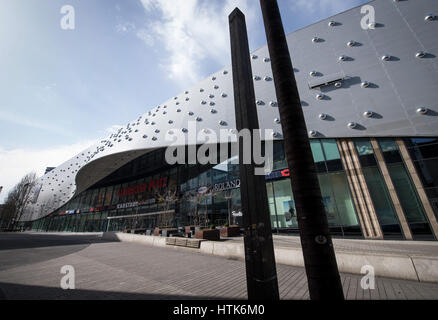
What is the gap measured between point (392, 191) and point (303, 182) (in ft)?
44.8

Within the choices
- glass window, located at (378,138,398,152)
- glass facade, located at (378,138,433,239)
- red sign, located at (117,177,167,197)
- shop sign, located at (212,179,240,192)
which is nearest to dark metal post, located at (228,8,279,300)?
glass facade, located at (378,138,433,239)

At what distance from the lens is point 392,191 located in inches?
460

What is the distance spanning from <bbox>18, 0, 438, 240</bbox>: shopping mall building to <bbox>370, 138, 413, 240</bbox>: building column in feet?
0.15

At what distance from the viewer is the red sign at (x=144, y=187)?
28606 mm

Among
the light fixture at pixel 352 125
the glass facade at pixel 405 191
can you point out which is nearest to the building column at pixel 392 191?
the glass facade at pixel 405 191

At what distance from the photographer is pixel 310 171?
104 inches

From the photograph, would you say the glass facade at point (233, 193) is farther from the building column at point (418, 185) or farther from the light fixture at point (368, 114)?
the light fixture at point (368, 114)

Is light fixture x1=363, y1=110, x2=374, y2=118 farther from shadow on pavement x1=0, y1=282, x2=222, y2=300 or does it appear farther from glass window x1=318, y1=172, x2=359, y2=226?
shadow on pavement x1=0, y1=282, x2=222, y2=300

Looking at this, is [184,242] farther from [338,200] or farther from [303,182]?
[338,200]

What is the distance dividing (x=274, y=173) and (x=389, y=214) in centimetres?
796

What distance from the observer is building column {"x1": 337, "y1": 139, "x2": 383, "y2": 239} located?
1187cm

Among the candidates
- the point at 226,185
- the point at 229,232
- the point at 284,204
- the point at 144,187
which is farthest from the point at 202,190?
the point at 144,187

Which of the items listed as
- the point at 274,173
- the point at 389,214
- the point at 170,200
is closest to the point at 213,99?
the point at 274,173
